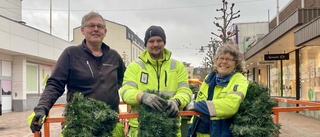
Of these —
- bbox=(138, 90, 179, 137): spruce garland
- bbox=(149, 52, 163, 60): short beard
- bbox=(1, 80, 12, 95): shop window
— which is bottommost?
bbox=(1, 80, 12, 95): shop window

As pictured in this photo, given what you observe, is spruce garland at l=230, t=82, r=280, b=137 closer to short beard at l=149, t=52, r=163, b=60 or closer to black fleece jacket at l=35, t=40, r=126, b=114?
short beard at l=149, t=52, r=163, b=60

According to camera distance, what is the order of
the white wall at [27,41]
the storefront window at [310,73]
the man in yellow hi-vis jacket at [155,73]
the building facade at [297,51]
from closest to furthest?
the man in yellow hi-vis jacket at [155,73], the building facade at [297,51], the storefront window at [310,73], the white wall at [27,41]

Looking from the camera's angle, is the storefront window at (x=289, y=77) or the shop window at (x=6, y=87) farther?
the shop window at (x=6, y=87)

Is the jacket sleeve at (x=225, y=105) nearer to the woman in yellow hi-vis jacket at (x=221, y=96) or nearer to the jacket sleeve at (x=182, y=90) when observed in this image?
the woman in yellow hi-vis jacket at (x=221, y=96)

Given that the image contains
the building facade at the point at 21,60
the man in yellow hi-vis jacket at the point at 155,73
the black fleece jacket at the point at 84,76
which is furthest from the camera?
A: the building facade at the point at 21,60

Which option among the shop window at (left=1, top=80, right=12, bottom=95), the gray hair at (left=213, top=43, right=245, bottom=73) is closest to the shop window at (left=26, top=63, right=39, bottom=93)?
the shop window at (left=1, top=80, right=12, bottom=95)

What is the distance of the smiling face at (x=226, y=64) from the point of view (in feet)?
9.79

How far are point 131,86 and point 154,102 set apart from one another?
504mm

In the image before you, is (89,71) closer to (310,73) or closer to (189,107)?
(189,107)

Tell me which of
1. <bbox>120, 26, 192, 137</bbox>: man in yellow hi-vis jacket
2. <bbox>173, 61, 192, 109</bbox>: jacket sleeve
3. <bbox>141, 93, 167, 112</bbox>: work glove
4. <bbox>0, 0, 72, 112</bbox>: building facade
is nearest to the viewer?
<bbox>141, 93, 167, 112</bbox>: work glove

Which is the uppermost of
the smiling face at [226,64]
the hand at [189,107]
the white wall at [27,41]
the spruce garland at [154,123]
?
the white wall at [27,41]

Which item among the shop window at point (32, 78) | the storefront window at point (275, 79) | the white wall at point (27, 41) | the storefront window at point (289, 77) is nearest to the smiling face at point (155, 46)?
the white wall at point (27, 41)

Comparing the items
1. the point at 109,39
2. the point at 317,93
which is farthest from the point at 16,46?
the point at 109,39

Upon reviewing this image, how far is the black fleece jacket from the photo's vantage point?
10.1 feet
